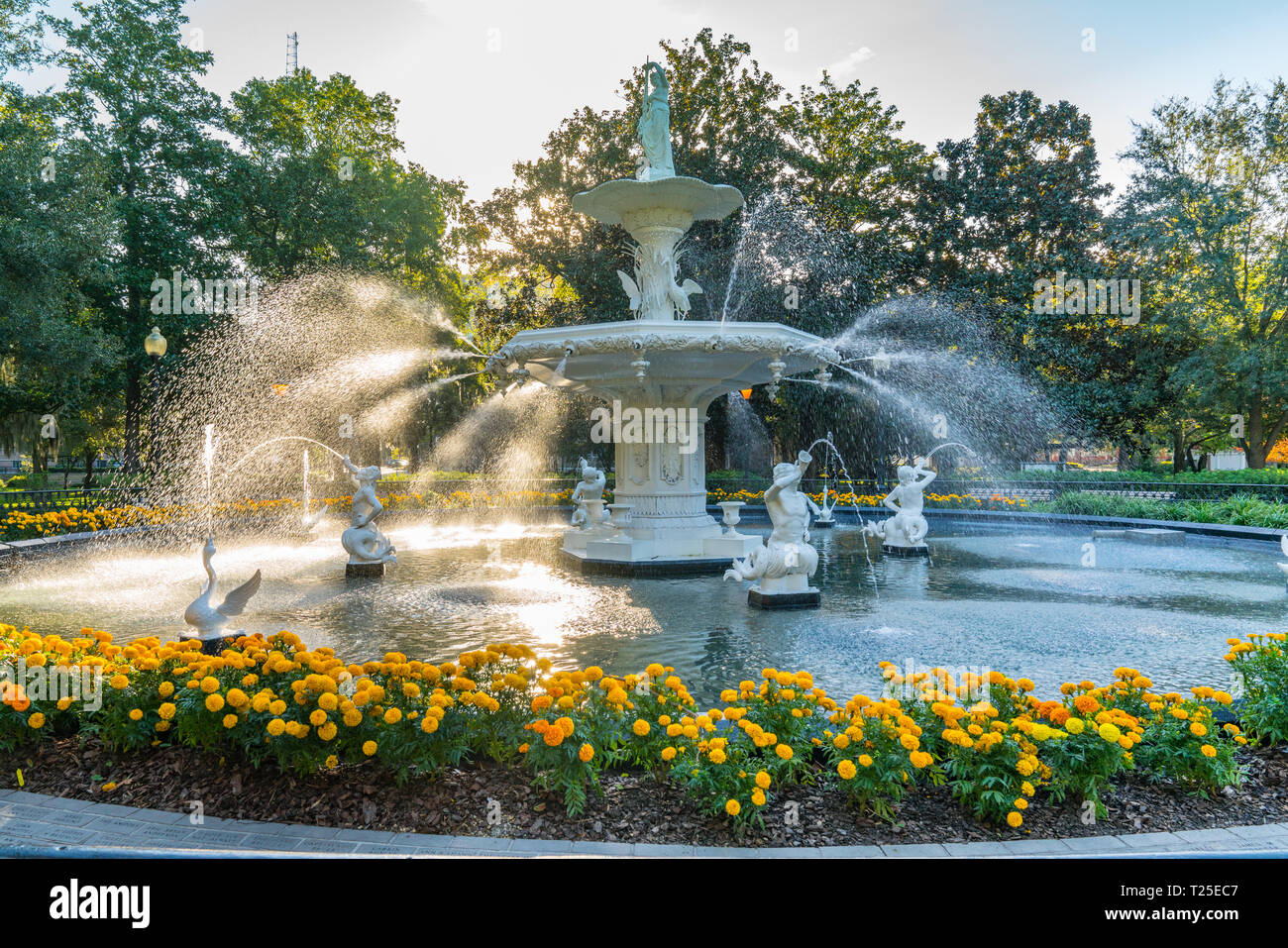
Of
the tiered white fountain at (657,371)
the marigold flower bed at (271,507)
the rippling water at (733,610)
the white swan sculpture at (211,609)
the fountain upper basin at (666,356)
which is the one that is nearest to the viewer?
the white swan sculpture at (211,609)

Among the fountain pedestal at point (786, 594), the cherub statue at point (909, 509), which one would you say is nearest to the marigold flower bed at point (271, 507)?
the cherub statue at point (909, 509)

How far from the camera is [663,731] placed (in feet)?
13.5

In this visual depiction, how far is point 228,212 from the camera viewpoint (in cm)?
2323

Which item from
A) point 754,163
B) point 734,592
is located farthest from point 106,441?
point 734,592

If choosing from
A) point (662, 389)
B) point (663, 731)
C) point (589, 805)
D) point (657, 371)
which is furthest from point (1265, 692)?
point (662, 389)

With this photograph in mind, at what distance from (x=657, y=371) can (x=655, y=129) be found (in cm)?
406

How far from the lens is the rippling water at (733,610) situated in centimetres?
657

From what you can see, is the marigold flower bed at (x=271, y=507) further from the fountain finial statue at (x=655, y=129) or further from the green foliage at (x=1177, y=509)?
the fountain finial statue at (x=655, y=129)

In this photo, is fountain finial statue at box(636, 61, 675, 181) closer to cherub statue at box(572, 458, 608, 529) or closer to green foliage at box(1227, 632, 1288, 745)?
cherub statue at box(572, 458, 608, 529)

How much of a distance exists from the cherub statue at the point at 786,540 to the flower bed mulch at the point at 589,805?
15.5 ft

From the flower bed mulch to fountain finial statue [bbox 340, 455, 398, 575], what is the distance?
6.61m

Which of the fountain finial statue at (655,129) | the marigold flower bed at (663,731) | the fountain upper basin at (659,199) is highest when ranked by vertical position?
the fountain finial statue at (655,129)

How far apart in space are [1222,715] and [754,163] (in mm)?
24699
